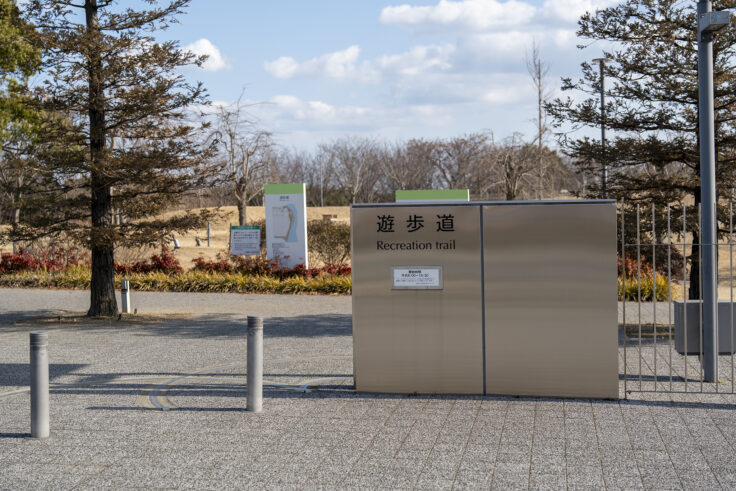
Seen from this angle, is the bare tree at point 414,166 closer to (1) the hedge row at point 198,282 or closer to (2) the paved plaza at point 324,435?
(1) the hedge row at point 198,282

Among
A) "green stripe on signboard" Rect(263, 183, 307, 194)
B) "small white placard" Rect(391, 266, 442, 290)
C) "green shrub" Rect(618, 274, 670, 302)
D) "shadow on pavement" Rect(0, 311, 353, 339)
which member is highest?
"green stripe on signboard" Rect(263, 183, 307, 194)

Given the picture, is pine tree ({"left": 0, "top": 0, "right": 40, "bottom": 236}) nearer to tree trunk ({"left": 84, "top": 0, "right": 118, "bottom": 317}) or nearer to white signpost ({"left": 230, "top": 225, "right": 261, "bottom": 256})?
tree trunk ({"left": 84, "top": 0, "right": 118, "bottom": 317})

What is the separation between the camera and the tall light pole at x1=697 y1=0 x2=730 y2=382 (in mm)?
8000

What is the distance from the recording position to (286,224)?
21312 mm

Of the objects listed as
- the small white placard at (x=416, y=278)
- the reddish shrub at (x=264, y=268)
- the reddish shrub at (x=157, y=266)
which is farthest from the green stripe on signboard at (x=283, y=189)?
the small white placard at (x=416, y=278)

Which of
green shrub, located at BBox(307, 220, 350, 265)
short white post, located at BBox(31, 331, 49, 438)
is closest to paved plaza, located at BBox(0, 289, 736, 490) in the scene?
short white post, located at BBox(31, 331, 49, 438)

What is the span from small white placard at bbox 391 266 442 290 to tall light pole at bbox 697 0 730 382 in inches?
107

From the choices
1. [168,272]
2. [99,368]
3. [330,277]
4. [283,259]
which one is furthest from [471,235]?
[168,272]


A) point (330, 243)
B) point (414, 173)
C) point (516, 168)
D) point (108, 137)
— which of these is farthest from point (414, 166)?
point (108, 137)

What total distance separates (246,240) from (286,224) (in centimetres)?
129

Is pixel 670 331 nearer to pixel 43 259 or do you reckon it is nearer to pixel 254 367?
pixel 254 367

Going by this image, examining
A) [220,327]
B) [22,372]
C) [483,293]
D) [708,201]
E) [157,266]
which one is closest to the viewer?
[483,293]

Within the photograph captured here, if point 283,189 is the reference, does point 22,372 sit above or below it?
below

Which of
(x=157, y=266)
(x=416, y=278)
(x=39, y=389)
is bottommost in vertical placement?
(x=39, y=389)
